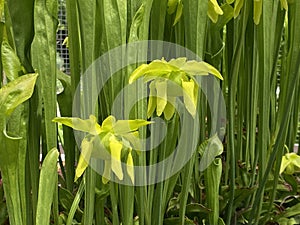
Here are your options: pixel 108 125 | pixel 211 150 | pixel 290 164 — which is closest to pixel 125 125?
pixel 108 125

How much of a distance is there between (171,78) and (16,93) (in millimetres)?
101

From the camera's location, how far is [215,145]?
0.40m

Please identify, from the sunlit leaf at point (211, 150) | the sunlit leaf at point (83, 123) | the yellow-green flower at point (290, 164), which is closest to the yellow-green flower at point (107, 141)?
the sunlit leaf at point (83, 123)

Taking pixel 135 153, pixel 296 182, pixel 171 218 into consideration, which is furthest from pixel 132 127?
pixel 296 182

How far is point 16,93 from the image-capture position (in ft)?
0.95

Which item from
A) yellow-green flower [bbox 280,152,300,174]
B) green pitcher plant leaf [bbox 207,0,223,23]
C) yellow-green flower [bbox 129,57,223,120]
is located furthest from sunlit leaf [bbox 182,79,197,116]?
yellow-green flower [bbox 280,152,300,174]

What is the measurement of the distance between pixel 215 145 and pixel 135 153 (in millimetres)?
81

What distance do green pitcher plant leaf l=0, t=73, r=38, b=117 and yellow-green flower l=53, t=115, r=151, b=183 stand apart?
25 mm

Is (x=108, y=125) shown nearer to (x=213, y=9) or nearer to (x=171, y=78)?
(x=171, y=78)

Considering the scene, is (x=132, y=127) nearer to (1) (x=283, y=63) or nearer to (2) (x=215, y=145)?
(2) (x=215, y=145)

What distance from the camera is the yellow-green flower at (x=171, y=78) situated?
12.0 inches

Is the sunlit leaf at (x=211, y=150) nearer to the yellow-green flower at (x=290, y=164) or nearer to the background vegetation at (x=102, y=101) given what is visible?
the background vegetation at (x=102, y=101)

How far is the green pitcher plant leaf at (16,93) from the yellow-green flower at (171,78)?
0.21 ft

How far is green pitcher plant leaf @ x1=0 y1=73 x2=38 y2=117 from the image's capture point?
0.29 metres
